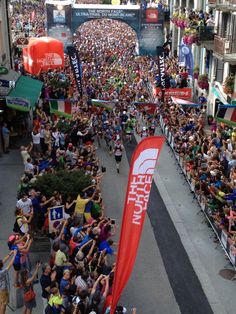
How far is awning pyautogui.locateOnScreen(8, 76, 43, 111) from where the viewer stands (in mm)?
21850

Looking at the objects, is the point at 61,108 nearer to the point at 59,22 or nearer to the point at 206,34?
the point at 206,34

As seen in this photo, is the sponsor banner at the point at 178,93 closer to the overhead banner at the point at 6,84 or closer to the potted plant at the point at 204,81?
the potted plant at the point at 204,81

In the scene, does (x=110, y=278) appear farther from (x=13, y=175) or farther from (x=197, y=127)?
(x=197, y=127)

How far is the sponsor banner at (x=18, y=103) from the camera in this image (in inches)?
826

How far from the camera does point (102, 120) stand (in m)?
24.5

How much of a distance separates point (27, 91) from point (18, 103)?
66.2 inches

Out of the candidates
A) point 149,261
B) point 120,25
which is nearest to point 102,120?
point 149,261

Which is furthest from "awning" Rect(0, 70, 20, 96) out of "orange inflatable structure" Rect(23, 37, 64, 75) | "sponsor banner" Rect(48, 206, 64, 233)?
"sponsor banner" Rect(48, 206, 64, 233)

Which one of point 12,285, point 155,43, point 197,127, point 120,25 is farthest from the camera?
point 120,25

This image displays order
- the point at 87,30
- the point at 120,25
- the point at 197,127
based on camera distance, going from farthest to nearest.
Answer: the point at 120,25 < the point at 87,30 < the point at 197,127

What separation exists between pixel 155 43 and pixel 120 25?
2876cm

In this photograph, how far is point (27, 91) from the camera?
22578 millimetres

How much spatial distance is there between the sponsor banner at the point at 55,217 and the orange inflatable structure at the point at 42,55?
17901 millimetres

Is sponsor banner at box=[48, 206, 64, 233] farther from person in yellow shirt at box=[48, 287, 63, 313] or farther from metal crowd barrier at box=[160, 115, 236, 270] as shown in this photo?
Answer: metal crowd barrier at box=[160, 115, 236, 270]
